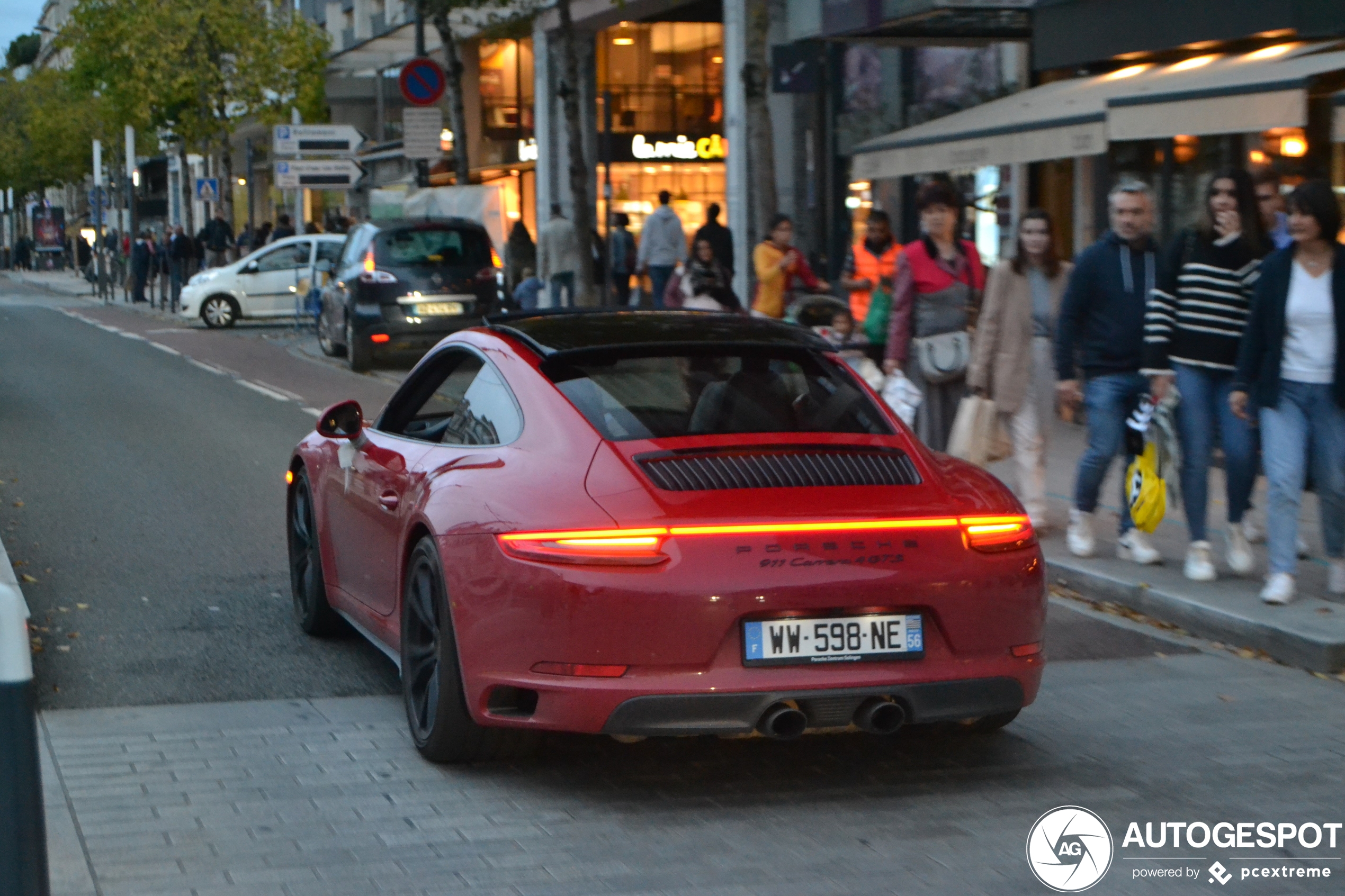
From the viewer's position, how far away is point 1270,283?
7707 millimetres

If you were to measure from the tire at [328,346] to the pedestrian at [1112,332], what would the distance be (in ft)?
54.0

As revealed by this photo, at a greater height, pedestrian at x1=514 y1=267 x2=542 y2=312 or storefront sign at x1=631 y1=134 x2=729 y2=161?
storefront sign at x1=631 y1=134 x2=729 y2=161

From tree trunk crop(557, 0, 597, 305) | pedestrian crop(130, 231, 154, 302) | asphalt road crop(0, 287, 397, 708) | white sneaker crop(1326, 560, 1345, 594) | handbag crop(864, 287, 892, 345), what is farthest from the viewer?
pedestrian crop(130, 231, 154, 302)

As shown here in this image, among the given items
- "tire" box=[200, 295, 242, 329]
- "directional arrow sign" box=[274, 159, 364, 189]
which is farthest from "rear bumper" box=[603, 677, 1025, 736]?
"tire" box=[200, 295, 242, 329]

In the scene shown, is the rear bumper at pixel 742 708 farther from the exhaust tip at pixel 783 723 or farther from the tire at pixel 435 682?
the tire at pixel 435 682

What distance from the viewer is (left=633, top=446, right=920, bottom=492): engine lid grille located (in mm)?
5113

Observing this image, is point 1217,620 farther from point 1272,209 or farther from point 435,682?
point 435,682

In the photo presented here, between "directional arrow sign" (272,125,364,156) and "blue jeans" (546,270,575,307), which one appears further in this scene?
"directional arrow sign" (272,125,364,156)

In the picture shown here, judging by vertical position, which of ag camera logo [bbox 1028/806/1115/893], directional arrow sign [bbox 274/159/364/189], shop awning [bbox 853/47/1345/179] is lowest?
ag camera logo [bbox 1028/806/1115/893]

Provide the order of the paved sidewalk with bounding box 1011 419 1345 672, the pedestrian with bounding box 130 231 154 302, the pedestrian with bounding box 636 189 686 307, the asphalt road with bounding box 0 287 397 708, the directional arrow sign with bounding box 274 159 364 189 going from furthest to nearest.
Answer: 1. the pedestrian with bounding box 130 231 154 302
2. the directional arrow sign with bounding box 274 159 364 189
3. the pedestrian with bounding box 636 189 686 307
4. the paved sidewalk with bounding box 1011 419 1345 672
5. the asphalt road with bounding box 0 287 397 708

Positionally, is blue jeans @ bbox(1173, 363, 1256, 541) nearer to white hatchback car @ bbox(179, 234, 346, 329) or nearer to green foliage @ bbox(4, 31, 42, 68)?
white hatchback car @ bbox(179, 234, 346, 329)

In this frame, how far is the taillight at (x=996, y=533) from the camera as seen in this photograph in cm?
514

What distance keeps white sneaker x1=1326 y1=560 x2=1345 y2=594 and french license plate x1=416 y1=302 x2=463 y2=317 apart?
1448 centimetres

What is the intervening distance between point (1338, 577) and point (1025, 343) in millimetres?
2317
